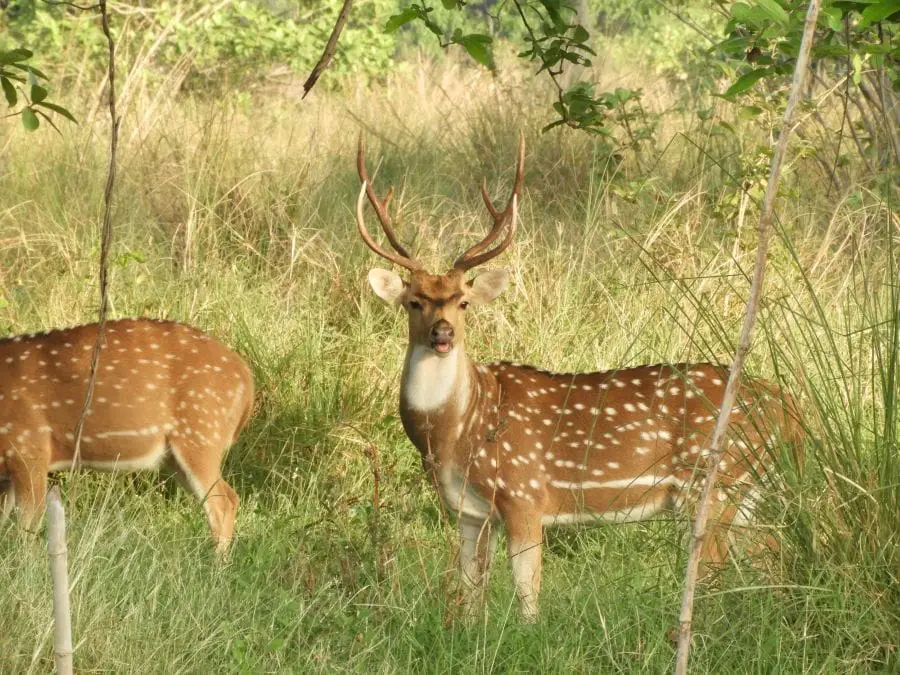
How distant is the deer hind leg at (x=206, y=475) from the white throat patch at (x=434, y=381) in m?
0.84

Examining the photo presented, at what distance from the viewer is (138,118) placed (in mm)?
9156

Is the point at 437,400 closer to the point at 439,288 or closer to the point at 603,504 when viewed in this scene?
the point at 439,288

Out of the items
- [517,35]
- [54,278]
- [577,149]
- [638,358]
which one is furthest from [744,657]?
[517,35]

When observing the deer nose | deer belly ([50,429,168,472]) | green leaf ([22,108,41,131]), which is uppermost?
green leaf ([22,108,41,131])

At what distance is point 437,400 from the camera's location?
16.5 ft

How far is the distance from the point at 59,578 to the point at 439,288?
2483 millimetres

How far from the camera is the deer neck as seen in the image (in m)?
5.02

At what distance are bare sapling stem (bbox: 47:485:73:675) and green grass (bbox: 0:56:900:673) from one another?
2.20ft

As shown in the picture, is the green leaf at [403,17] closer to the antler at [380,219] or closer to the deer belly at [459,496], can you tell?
the antler at [380,219]

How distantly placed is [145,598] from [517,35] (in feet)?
67.4

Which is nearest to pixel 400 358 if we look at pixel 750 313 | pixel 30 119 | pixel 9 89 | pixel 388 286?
pixel 388 286

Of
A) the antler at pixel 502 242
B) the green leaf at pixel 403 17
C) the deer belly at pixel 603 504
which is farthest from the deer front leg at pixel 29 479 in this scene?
the green leaf at pixel 403 17

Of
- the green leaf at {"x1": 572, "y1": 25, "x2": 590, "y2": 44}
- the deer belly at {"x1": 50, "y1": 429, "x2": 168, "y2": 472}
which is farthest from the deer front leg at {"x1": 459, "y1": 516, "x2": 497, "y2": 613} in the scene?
the green leaf at {"x1": 572, "y1": 25, "x2": 590, "y2": 44}

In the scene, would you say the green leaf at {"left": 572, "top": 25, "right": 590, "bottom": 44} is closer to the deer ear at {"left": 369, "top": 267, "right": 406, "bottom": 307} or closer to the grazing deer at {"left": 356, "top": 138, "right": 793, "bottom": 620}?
the grazing deer at {"left": 356, "top": 138, "right": 793, "bottom": 620}
